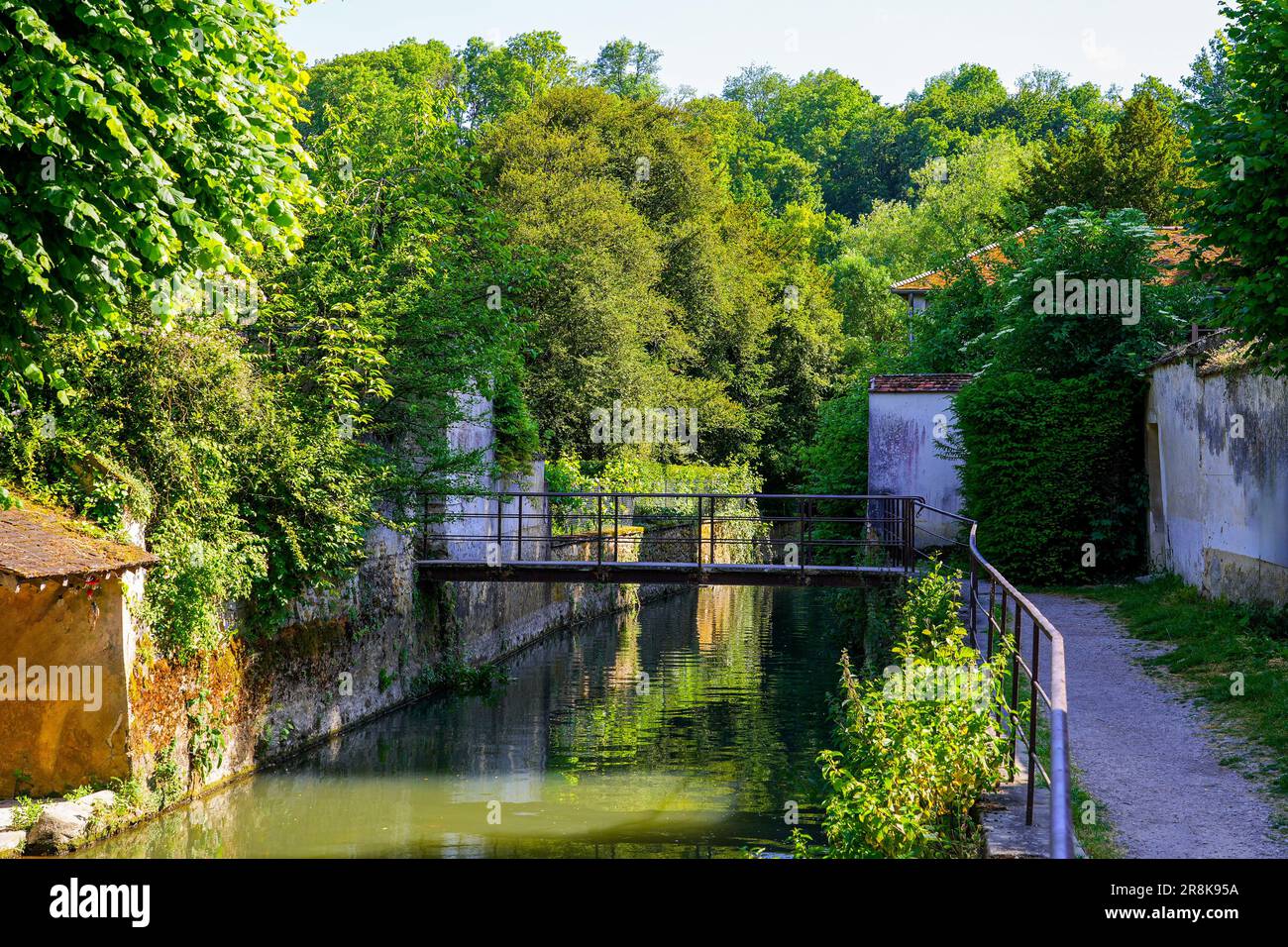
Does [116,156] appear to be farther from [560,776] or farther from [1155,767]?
[560,776]

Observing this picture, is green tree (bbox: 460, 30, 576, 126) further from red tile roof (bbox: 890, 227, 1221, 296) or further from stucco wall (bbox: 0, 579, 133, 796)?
stucco wall (bbox: 0, 579, 133, 796)

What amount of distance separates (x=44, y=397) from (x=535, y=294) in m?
24.0

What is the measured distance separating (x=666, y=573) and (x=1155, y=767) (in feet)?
34.3

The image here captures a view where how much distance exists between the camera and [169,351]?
1353 centimetres

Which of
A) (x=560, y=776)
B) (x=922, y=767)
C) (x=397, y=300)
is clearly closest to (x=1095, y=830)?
(x=922, y=767)

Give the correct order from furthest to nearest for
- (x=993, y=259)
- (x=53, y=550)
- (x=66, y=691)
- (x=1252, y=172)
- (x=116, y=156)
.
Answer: (x=993, y=259), (x=66, y=691), (x=1252, y=172), (x=53, y=550), (x=116, y=156)

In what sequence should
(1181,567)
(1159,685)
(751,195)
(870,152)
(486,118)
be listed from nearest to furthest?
(1159,685), (1181,567), (486,118), (751,195), (870,152)

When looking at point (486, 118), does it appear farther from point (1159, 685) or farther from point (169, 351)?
point (1159, 685)

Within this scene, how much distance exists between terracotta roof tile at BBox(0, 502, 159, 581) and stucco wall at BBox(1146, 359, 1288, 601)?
12477mm

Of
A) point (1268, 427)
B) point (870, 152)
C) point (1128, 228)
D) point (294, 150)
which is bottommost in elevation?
point (1268, 427)

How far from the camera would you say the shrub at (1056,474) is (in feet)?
66.3

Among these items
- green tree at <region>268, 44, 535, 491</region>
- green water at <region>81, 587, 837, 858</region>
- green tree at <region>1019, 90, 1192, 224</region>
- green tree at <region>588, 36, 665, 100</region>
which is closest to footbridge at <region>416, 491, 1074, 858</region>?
green tree at <region>268, 44, 535, 491</region>

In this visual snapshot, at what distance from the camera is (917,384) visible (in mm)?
23969
